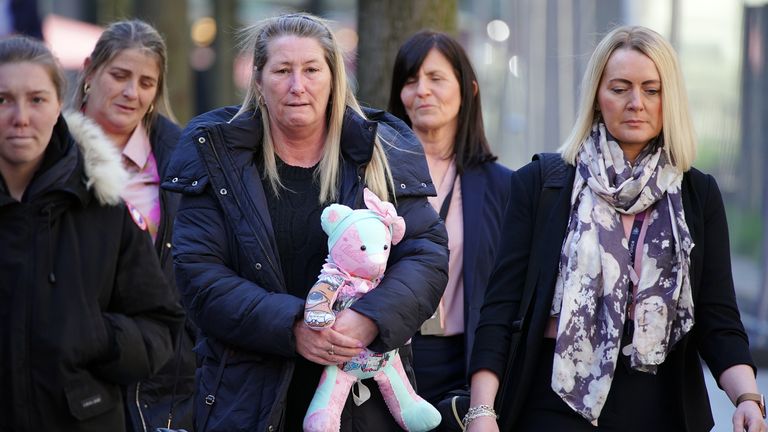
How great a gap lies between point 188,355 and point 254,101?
1.72 metres

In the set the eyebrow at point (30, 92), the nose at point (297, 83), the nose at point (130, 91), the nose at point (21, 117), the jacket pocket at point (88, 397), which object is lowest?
the jacket pocket at point (88, 397)

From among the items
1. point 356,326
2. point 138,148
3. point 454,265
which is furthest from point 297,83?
point 138,148

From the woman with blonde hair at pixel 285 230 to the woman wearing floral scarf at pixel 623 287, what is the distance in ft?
1.16

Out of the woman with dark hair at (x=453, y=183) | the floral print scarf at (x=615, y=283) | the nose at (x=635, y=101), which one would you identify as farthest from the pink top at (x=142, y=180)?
the nose at (x=635, y=101)

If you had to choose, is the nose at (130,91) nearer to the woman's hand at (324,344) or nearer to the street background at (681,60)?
the street background at (681,60)

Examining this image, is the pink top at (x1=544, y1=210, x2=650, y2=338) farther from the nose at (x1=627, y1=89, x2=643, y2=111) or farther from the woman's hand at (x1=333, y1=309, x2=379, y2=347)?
the woman's hand at (x1=333, y1=309, x2=379, y2=347)

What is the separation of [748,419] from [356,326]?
1287mm

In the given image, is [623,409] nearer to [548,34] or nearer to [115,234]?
[115,234]

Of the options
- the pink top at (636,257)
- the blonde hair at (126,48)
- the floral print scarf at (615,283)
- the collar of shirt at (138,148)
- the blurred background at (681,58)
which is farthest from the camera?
the blurred background at (681,58)

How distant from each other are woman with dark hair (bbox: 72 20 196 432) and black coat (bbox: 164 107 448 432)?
172 cm

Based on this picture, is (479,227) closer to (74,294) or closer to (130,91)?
(130,91)

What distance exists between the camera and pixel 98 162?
4.36m

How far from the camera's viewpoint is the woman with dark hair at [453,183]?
18.5ft

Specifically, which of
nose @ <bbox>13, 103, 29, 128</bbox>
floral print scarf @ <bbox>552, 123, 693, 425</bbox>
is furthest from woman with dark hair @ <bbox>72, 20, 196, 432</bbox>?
floral print scarf @ <bbox>552, 123, 693, 425</bbox>
